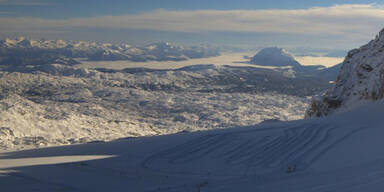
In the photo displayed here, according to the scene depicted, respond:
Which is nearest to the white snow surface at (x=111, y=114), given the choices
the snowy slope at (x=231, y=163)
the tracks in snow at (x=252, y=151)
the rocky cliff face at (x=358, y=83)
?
the snowy slope at (x=231, y=163)

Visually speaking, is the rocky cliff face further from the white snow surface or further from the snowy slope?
the white snow surface

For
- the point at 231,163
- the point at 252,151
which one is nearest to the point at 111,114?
the point at 252,151

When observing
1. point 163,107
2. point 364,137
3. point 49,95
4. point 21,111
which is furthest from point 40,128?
point 49,95

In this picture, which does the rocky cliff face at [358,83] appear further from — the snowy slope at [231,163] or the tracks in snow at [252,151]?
the tracks in snow at [252,151]

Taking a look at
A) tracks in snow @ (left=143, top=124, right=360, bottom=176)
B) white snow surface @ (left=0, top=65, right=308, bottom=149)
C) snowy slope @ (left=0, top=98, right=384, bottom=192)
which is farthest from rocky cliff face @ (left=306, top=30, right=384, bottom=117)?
white snow surface @ (left=0, top=65, right=308, bottom=149)

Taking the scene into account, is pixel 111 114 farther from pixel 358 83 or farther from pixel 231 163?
pixel 231 163

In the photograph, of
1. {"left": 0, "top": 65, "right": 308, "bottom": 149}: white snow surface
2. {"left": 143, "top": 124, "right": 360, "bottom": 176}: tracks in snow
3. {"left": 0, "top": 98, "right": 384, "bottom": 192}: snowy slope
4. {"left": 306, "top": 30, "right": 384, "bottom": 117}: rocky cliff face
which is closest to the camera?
{"left": 0, "top": 98, "right": 384, "bottom": 192}: snowy slope
